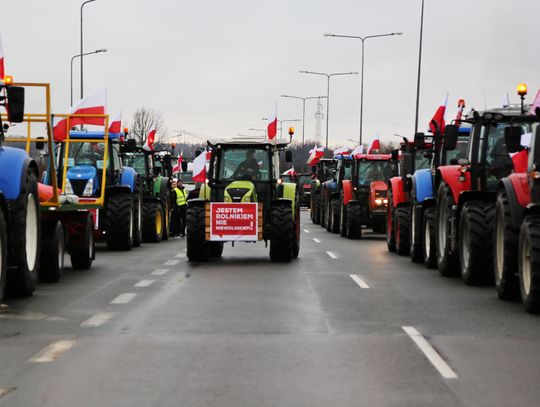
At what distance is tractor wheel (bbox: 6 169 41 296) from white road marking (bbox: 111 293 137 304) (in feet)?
3.48

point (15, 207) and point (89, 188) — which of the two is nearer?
point (15, 207)

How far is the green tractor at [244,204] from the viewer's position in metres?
20.6

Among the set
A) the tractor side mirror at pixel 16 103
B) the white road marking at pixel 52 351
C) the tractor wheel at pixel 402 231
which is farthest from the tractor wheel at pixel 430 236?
the white road marking at pixel 52 351

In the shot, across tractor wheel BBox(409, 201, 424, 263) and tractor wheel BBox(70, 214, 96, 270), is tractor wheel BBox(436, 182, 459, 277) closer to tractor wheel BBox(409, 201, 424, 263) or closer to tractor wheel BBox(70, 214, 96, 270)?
tractor wheel BBox(409, 201, 424, 263)

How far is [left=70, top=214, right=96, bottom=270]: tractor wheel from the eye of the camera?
1803cm

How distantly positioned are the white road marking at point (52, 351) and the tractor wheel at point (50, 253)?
602cm

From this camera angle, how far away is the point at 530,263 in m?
11.7

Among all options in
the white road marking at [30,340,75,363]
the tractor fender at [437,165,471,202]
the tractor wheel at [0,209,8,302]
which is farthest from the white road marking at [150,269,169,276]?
the white road marking at [30,340,75,363]

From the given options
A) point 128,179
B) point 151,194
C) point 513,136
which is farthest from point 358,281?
point 151,194

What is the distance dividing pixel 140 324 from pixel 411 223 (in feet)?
38.1

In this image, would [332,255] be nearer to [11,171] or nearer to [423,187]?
[423,187]

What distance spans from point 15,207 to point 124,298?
168 centimetres

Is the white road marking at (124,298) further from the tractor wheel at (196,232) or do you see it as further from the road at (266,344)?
the tractor wheel at (196,232)

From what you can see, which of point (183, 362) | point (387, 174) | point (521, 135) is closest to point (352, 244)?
point (387, 174)
